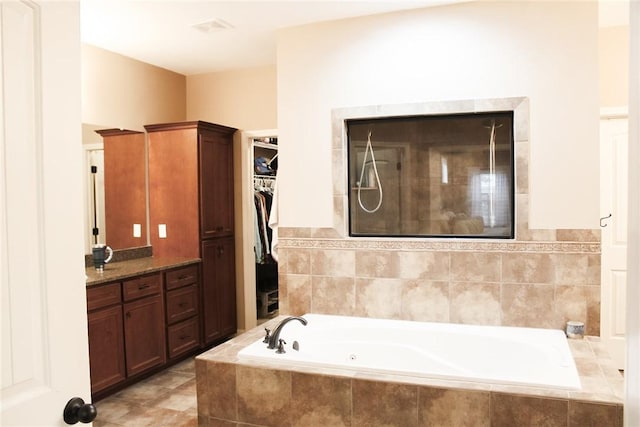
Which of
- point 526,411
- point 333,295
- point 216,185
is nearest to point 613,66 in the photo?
point 333,295

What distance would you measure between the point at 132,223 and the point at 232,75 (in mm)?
1717

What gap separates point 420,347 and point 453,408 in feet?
2.93

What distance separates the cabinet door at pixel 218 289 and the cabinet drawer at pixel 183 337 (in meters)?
0.13

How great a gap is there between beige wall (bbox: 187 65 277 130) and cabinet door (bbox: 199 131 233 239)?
0.27 meters

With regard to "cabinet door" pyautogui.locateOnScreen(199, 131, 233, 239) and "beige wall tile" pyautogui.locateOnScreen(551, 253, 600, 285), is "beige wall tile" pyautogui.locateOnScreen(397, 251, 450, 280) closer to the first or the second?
"beige wall tile" pyautogui.locateOnScreen(551, 253, 600, 285)

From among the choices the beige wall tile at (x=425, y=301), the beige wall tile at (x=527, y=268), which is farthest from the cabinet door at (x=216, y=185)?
the beige wall tile at (x=527, y=268)

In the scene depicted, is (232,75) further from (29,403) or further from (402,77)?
(29,403)

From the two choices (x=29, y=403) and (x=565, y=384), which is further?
(x=565, y=384)

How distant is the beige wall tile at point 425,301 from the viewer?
348 cm

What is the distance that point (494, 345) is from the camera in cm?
314

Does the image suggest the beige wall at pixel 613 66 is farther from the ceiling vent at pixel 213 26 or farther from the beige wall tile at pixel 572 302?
the ceiling vent at pixel 213 26

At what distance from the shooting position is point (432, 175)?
12.0 ft

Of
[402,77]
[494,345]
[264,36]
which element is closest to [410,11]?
[402,77]

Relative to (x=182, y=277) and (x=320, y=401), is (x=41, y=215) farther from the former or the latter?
(x=182, y=277)
